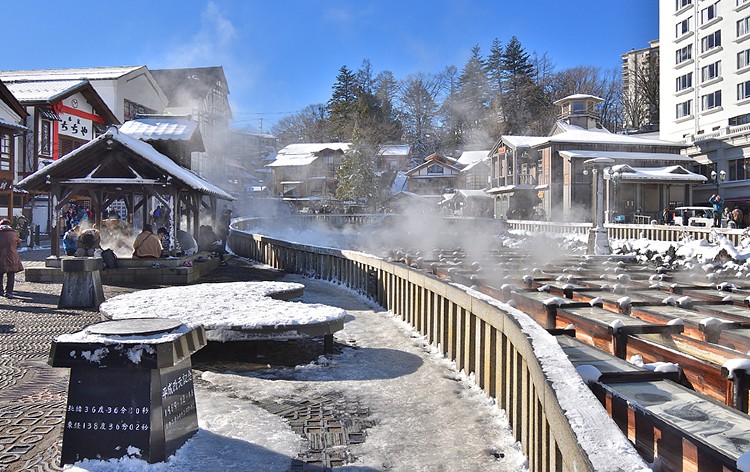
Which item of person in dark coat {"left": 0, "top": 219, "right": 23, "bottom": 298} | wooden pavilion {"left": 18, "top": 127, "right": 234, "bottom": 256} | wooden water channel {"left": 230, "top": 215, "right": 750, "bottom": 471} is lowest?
wooden water channel {"left": 230, "top": 215, "right": 750, "bottom": 471}

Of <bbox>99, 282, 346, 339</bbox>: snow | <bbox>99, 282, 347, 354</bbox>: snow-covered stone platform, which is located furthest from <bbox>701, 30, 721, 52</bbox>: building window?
<bbox>99, 282, 347, 354</bbox>: snow-covered stone platform

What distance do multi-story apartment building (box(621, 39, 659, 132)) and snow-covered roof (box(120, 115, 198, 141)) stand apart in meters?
56.7

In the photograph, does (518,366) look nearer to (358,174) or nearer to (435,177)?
(358,174)

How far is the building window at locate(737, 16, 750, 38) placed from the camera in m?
40.4

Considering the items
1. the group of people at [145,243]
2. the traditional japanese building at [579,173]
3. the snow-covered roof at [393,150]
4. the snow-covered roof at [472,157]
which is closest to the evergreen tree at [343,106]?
the snow-covered roof at [393,150]

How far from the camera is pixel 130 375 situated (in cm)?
415

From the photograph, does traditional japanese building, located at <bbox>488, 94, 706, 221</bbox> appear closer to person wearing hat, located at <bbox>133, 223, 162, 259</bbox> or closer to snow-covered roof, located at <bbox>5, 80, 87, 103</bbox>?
person wearing hat, located at <bbox>133, 223, 162, 259</bbox>

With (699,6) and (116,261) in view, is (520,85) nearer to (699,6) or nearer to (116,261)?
(699,6)

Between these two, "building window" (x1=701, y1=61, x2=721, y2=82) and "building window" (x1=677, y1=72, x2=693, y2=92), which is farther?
"building window" (x1=677, y1=72, x2=693, y2=92)

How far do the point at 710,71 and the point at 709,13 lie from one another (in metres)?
4.22

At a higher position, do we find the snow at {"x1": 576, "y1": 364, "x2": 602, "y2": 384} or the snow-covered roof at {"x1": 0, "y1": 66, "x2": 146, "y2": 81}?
the snow-covered roof at {"x1": 0, "y1": 66, "x2": 146, "y2": 81}

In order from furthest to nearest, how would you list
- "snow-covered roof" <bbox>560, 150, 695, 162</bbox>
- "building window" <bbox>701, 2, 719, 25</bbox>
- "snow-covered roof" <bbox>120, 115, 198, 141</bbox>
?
1. "building window" <bbox>701, 2, 719, 25</bbox>
2. "snow-covered roof" <bbox>560, 150, 695, 162</bbox>
3. "snow-covered roof" <bbox>120, 115, 198, 141</bbox>

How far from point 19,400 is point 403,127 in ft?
259

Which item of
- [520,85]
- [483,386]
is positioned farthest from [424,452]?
[520,85]
